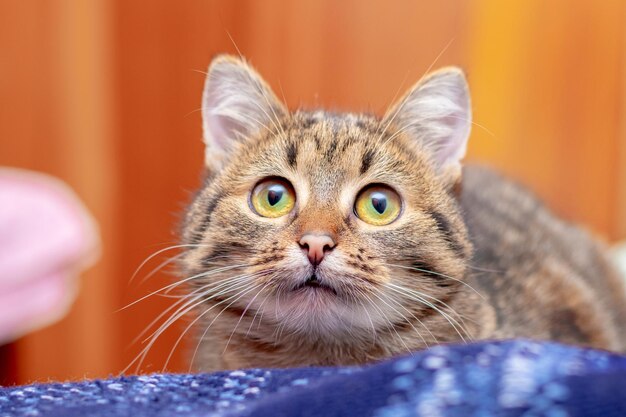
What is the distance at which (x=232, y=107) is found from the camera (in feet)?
4.62

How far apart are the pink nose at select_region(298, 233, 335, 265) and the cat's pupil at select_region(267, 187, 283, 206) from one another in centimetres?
15

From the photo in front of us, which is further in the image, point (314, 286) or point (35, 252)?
point (35, 252)

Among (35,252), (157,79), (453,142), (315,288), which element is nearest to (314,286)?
(315,288)

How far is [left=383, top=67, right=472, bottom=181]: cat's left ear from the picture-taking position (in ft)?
4.38

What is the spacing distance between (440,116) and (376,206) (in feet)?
0.91

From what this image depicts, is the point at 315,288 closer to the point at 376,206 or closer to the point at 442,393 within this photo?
the point at 376,206

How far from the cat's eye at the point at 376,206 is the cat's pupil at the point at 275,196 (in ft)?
0.41

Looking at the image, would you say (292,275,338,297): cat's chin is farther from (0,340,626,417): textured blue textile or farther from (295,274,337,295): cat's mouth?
(0,340,626,417): textured blue textile

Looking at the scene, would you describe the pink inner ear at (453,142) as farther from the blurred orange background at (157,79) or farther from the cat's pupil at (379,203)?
the blurred orange background at (157,79)

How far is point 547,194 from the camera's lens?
2.91 metres

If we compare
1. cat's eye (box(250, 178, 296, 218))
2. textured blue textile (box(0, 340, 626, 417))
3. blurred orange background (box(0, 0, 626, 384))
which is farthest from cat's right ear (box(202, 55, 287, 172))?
blurred orange background (box(0, 0, 626, 384))

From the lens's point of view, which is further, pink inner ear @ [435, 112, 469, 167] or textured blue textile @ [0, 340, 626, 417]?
pink inner ear @ [435, 112, 469, 167]

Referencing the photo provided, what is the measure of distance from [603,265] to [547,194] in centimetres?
85

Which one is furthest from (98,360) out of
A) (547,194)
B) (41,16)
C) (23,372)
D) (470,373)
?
(470,373)
